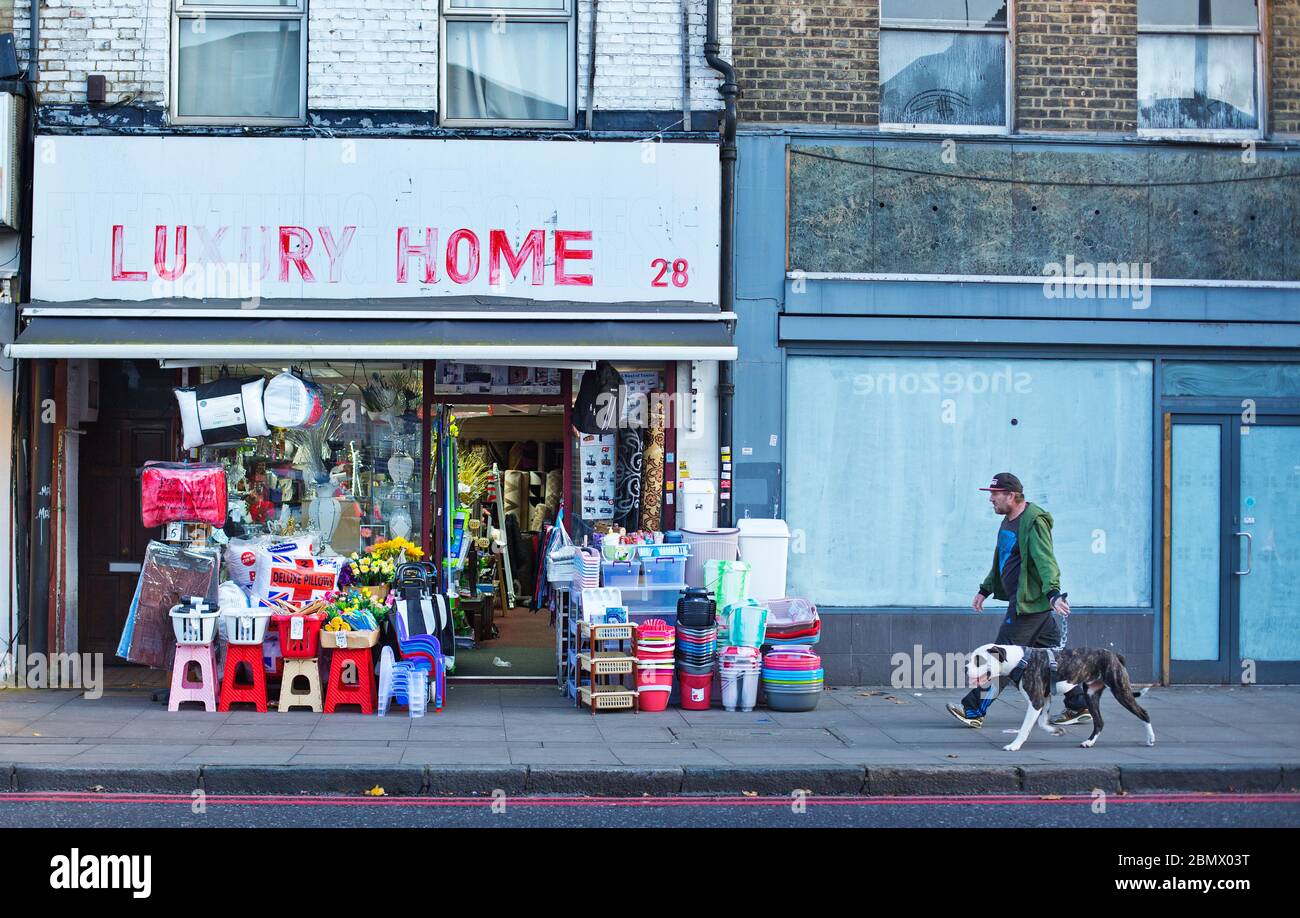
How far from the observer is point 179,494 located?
1054cm

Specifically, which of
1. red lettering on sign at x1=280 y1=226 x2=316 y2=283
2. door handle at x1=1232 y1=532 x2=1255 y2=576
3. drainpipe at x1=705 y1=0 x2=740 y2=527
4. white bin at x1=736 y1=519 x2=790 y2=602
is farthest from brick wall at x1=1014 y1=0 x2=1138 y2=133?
red lettering on sign at x1=280 y1=226 x2=316 y2=283

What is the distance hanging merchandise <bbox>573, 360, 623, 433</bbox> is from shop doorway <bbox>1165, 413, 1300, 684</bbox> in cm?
494

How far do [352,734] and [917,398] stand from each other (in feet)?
18.5

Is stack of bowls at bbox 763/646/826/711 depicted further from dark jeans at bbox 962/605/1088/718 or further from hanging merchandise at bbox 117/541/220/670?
hanging merchandise at bbox 117/541/220/670

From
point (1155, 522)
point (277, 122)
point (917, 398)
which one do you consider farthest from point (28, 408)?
point (1155, 522)

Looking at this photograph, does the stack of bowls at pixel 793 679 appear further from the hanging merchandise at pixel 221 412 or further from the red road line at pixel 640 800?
the hanging merchandise at pixel 221 412

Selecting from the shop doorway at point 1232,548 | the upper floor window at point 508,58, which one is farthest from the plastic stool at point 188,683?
the shop doorway at point 1232,548

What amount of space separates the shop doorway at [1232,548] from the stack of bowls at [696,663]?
4.37 m

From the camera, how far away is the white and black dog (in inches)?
350

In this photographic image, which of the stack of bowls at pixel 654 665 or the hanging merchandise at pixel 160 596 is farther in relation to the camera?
the hanging merchandise at pixel 160 596

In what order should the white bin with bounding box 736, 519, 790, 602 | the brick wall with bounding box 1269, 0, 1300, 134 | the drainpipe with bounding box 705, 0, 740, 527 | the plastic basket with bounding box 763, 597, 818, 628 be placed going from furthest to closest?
the brick wall with bounding box 1269, 0, 1300, 134, the drainpipe with bounding box 705, 0, 740, 527, the white bin with bounding box 736, 519, 790, 602, the plastic basket with bounding box 763, 597, 818, 628

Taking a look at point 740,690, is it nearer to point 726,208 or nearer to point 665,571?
point 665,571

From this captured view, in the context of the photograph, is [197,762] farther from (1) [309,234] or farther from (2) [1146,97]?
(2) [1146,97]

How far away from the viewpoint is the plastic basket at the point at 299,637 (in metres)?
10.1
